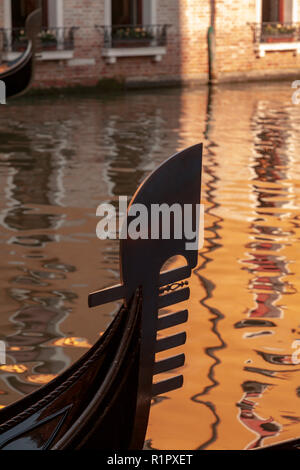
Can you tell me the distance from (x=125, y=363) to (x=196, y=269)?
3.16 meters

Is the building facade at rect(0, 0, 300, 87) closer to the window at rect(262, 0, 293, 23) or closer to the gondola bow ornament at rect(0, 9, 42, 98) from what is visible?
the window at rect(262, 0, 293, 23)

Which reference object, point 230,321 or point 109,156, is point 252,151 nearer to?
point 109,156

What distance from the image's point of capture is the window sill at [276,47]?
17734mm

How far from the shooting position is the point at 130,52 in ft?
52.1

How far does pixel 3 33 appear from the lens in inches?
576

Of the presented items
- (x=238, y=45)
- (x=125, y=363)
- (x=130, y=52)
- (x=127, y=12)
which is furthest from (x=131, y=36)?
(x=125, y=363)

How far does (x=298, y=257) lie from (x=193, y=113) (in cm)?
759

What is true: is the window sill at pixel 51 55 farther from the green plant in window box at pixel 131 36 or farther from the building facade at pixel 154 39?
the green plant in window box at pixel 131 36

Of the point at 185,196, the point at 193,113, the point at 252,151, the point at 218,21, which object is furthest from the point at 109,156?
the point at 218,21

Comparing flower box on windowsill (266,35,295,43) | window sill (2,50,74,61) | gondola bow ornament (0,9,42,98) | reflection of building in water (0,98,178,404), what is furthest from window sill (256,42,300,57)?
gondola bow ornament (0,9,42,98)

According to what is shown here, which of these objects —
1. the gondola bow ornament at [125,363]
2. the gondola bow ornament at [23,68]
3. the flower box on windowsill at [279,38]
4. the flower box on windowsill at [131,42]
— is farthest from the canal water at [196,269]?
the flower box on windowsill at [279,38]

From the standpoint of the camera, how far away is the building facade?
15219 millimetres

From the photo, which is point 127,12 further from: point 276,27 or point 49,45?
point 276,27

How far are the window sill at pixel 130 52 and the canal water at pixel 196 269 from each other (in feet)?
12.8
